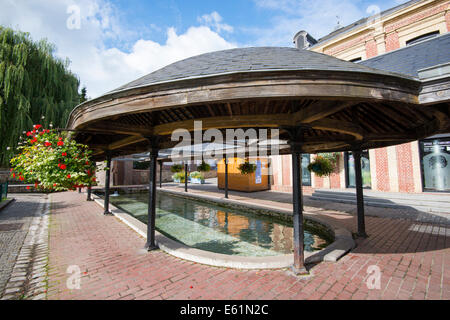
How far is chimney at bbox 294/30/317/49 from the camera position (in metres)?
15.2

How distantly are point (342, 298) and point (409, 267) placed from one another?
1.70 metres

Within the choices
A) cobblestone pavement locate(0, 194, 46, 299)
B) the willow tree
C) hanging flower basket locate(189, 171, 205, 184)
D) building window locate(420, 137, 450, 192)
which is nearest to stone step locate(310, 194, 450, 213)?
building window locate(420, 137, 450, 192)

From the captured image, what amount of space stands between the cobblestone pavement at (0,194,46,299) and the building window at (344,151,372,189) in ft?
44.9

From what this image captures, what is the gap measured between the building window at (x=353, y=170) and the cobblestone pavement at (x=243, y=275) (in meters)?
7.49

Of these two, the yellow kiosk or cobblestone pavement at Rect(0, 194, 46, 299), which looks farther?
the yellow kiosk

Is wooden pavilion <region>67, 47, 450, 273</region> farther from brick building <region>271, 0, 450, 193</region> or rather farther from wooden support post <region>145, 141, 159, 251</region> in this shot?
brick building <region>271, 0, 450, 193</region>

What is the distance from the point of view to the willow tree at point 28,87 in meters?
13.3

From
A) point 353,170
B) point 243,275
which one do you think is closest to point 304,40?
point 353,170

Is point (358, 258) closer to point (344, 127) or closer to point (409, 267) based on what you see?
point (409, 267)

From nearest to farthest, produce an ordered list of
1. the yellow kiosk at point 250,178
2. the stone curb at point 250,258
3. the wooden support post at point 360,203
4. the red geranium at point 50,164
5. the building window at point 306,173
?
the red geranium at point 50,164 → the stone curb at point 250,258 → the wooden support post at point 360,203 → the building window at point 306,173 → the yellow kiosk at point 250,178

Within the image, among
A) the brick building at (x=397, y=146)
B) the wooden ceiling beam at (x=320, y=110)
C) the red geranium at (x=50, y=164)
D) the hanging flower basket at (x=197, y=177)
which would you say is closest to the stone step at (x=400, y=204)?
the brick building at (x=397, y=146)

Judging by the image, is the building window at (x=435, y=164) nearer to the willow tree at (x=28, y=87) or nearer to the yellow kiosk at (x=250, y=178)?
the yellow kiosk at (x=250, y=178)

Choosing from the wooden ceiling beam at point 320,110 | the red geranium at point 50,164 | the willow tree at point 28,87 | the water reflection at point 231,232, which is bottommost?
the water reflection at point 231,232
